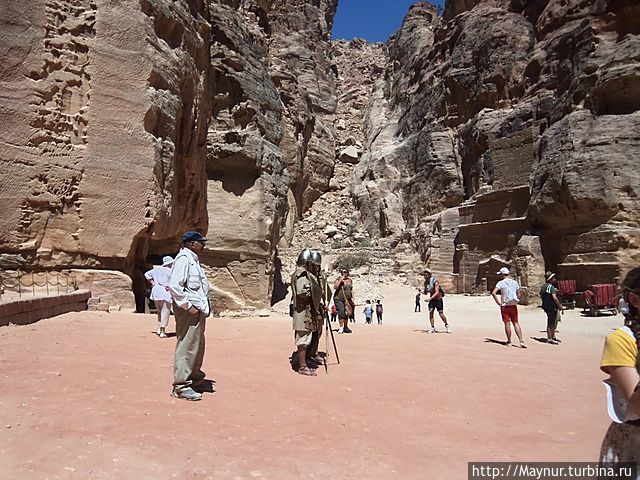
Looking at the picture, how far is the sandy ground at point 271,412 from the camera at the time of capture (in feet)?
10.5

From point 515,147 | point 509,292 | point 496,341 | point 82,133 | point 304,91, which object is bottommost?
point 496,341

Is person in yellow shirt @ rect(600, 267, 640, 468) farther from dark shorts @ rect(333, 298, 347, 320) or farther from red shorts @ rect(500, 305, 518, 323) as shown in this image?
dark shorts @ rect(333, 298, 347, 320)

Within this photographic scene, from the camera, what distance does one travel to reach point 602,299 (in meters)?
18.7

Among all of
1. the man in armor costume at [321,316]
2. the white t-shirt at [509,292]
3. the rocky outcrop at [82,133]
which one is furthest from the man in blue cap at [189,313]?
the rocky outcrop at [82,133]

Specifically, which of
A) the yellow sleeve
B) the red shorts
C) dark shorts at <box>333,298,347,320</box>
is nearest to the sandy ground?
the yellow sleeve

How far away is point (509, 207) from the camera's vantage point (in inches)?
1115

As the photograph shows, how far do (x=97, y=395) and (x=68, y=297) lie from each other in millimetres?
5837

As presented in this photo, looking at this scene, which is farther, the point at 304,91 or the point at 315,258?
the point at 304,91

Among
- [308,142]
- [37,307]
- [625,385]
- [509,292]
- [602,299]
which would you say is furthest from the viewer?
[308,142]

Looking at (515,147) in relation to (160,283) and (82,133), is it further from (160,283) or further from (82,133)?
(160,283)

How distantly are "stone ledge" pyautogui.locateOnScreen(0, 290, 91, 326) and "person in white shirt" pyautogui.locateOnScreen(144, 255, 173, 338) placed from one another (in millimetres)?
1677

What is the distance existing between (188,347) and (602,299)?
61.4 ft

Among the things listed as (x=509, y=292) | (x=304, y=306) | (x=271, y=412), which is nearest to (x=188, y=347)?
(x=271, y=412)

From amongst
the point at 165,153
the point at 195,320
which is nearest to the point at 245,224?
the point at 165,153
